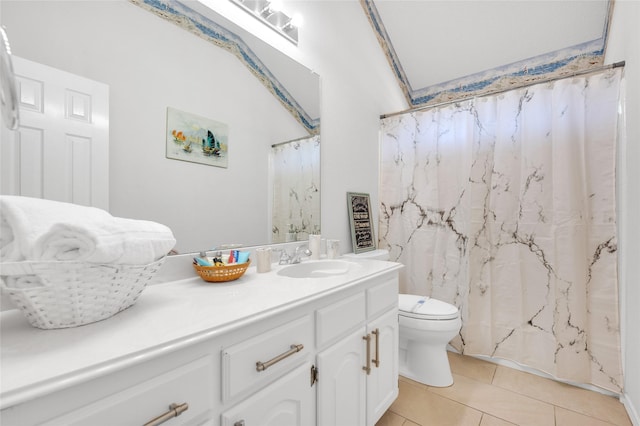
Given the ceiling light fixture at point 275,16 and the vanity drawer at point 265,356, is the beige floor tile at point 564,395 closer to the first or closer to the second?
the vanity drawer at point 265,356

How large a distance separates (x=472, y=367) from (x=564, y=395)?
Answer: 0.48 metres

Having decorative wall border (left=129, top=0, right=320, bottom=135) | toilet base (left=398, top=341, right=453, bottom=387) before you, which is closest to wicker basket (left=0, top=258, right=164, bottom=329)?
decorative wall border (left=129, top=0, right=320, bottom=135)

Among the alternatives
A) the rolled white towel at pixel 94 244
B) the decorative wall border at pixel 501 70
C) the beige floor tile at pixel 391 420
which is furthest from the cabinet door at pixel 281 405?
the decorative wall border at pixel 501 70

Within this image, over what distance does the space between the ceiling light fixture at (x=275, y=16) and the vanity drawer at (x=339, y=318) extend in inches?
58.0

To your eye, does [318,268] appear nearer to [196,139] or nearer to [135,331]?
[196,139]

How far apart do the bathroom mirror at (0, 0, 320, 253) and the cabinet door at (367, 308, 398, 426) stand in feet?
2.31

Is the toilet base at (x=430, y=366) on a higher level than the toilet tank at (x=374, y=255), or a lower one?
lower

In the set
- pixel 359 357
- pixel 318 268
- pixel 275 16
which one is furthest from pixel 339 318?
pixel 275 16

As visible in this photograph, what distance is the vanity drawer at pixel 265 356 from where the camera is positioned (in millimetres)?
695

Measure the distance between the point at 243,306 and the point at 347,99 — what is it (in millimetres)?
1709

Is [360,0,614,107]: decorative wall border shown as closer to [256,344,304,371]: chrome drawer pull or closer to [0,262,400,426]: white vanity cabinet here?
[0,262,400,426]: white vanity cabinet

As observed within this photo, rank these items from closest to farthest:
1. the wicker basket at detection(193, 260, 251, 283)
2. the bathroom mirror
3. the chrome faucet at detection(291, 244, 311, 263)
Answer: the bathroom mirror < the wicker basket at detection(193, 260, 251, 283) < the chrome faucet at detection(291, 244, 311, 263)

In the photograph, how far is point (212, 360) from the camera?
0.67 meters

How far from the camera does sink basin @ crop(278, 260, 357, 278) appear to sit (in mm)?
1378
